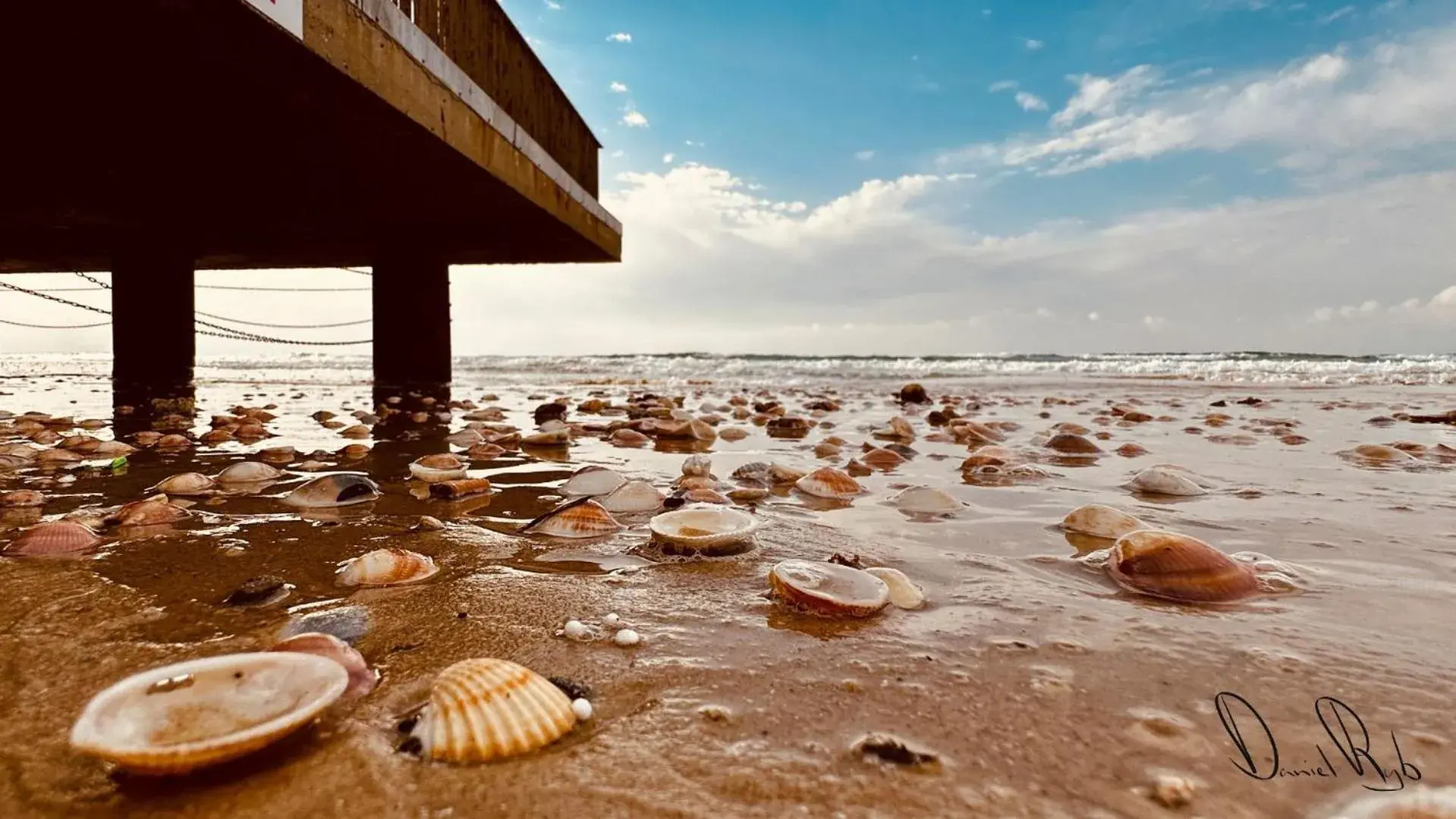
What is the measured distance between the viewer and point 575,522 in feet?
6.77

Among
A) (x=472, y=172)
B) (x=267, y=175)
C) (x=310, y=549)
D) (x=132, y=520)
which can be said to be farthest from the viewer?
(x=267, y=175)

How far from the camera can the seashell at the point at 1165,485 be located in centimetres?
269

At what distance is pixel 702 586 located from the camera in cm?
160

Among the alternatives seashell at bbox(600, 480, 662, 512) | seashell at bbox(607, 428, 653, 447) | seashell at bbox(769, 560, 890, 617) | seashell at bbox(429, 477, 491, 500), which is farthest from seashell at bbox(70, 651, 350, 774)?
seashell at bbox(607, 428, 653, 447)

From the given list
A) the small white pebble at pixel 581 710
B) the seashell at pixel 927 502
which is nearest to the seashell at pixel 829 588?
the small white pebble at pixel 581 710

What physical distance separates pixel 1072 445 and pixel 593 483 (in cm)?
275

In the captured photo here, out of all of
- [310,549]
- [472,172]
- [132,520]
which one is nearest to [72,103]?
[472,172]

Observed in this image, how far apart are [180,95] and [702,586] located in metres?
4.81

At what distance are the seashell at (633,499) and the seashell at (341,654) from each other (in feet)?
3.99

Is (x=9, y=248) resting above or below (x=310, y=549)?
above

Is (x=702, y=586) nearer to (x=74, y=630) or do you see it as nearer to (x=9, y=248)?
(x=74, y=630)

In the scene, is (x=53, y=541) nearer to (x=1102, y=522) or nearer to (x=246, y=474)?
(x=246, y=474)

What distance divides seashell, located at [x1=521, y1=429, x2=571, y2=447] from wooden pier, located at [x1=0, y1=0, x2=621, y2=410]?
215 centimetres

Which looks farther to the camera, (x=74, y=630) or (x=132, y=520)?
(x=132, y=520)
